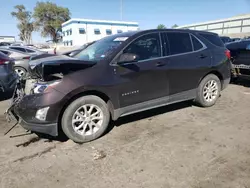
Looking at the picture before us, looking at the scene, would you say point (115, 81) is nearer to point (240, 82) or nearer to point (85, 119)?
point (85, 119)

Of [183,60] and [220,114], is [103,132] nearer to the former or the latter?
[183,60]

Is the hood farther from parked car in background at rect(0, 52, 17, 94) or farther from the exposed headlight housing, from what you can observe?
parked car in background at rect(0, 52, 17, 94)

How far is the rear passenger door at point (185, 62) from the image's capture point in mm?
4449

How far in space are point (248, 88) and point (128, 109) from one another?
509 cm

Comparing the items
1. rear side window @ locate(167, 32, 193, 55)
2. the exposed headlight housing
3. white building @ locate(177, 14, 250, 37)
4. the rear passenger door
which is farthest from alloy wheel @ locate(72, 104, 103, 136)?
white building @ locate(177, 14, 250, 37)

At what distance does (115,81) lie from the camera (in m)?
3.73

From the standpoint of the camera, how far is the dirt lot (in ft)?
8.72

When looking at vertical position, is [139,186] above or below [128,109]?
below

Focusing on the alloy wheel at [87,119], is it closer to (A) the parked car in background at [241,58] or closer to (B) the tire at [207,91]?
(B) the tire at [207,91]

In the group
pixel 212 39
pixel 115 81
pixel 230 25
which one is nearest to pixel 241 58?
pixel 212 39

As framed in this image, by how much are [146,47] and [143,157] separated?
2086 mm

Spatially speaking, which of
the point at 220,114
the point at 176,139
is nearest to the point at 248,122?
the point at 220,114

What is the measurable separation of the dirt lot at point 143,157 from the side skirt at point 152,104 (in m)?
0.35

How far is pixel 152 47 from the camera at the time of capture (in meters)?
4.24
